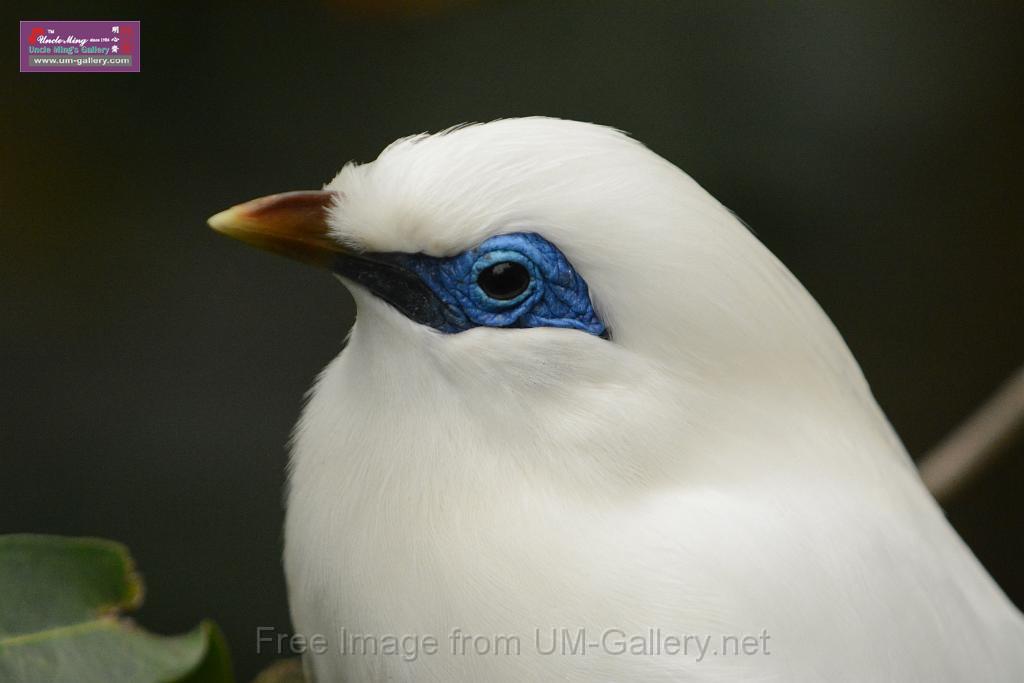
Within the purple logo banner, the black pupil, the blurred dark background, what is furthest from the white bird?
the blurred dark background

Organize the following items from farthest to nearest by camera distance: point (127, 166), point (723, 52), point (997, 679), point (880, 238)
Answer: point (880, 238)
point (723, 52)
point (127, 166)
point (997, 679)

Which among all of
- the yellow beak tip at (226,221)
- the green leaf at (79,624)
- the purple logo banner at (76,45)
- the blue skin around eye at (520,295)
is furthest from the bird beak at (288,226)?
the purple logo banner at (76,45)

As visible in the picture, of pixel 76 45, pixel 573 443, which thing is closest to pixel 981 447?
pixel 573 443

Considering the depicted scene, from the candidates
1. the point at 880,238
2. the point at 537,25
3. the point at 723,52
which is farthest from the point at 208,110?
the point at 880,238

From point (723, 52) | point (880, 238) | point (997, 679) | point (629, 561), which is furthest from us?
point (880, 238)

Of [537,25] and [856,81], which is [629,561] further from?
[856,81]

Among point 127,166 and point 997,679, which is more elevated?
point 127,166

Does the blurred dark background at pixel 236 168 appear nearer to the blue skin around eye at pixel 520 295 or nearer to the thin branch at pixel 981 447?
the thin branch at pixel 981 447

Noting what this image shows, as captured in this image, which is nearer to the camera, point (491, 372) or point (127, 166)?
point (491, 372)
